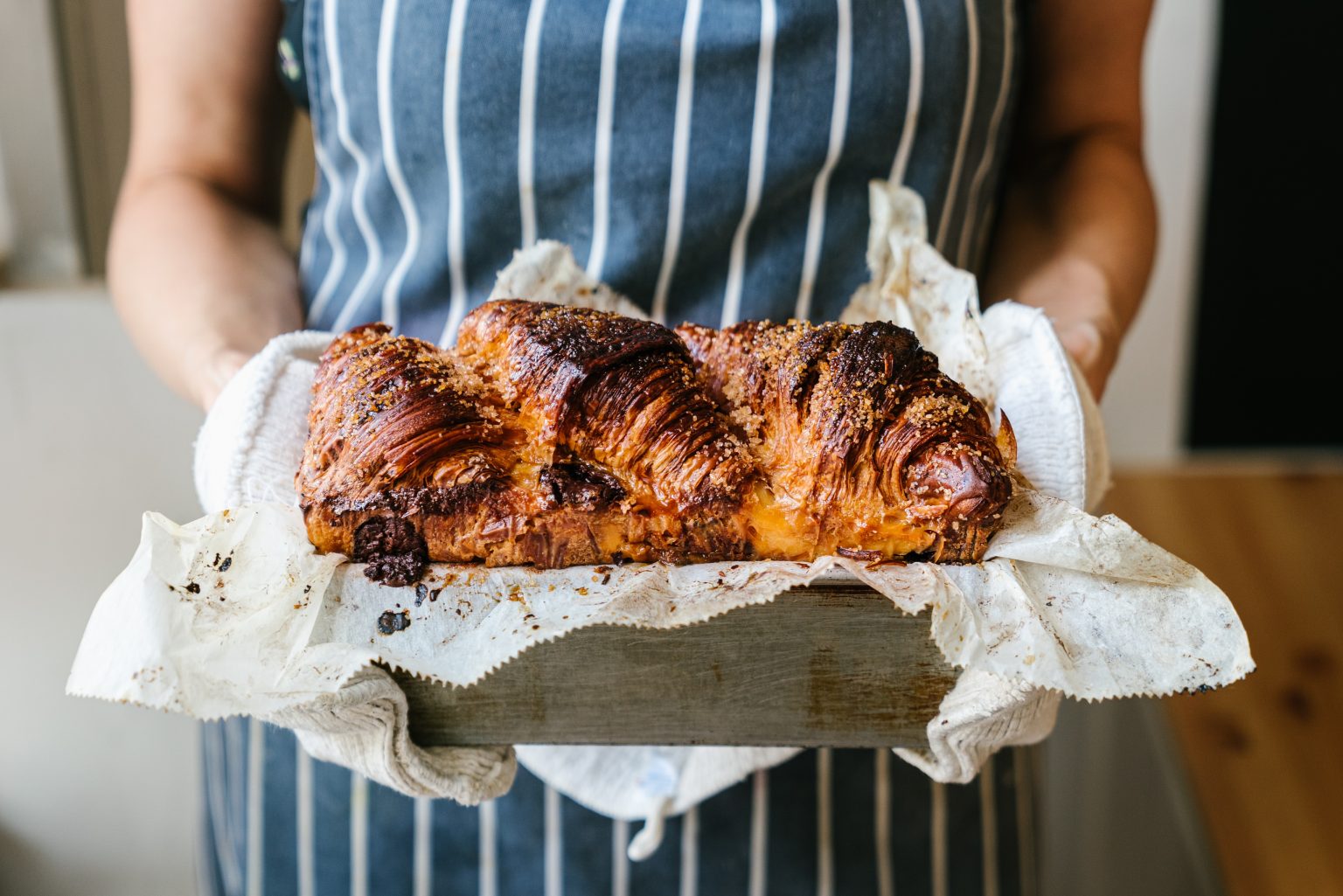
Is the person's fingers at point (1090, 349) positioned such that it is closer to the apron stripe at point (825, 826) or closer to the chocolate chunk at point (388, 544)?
the apron stripe at point (825, 826)

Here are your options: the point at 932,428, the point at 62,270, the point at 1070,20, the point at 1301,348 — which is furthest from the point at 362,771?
the point at 1301,348

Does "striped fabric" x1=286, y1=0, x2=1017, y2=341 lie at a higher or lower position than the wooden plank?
higher

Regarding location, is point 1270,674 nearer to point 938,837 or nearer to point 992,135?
point 938,837

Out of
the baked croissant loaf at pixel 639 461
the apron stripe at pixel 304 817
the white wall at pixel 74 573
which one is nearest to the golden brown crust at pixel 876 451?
the baked croissant loaf at pixel 639 461

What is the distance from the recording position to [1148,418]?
8.33ft

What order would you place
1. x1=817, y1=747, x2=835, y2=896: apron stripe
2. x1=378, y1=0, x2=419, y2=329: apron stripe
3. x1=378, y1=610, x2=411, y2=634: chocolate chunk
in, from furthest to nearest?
x1=817, y1=747, x2=835, y2=896: apron stripe < x1=378, y1=0, x2=419, y2=329: apron stripe < x1=378, y1=610, x2=411, y2=634: chocolate chunk

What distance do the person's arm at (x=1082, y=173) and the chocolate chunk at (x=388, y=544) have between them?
0.66m

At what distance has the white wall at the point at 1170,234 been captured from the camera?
7.41 ft

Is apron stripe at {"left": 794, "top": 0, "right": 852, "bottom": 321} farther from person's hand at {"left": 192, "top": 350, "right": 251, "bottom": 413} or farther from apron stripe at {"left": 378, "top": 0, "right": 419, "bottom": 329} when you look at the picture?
person's hand at {"left": 192, "top": 350, "right": 251, "bottom": 413}

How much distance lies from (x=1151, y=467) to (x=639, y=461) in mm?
2091

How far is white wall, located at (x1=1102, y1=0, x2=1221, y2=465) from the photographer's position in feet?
7.41

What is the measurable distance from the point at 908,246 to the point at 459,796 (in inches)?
23.7

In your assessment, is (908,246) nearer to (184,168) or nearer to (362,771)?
A: (362,771)

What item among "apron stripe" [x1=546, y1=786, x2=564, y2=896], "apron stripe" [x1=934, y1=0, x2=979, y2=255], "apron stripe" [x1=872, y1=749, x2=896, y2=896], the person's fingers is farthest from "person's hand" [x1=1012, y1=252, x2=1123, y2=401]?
"apron stripe" [x1=546, y1=786, x2=564, y2=896]
